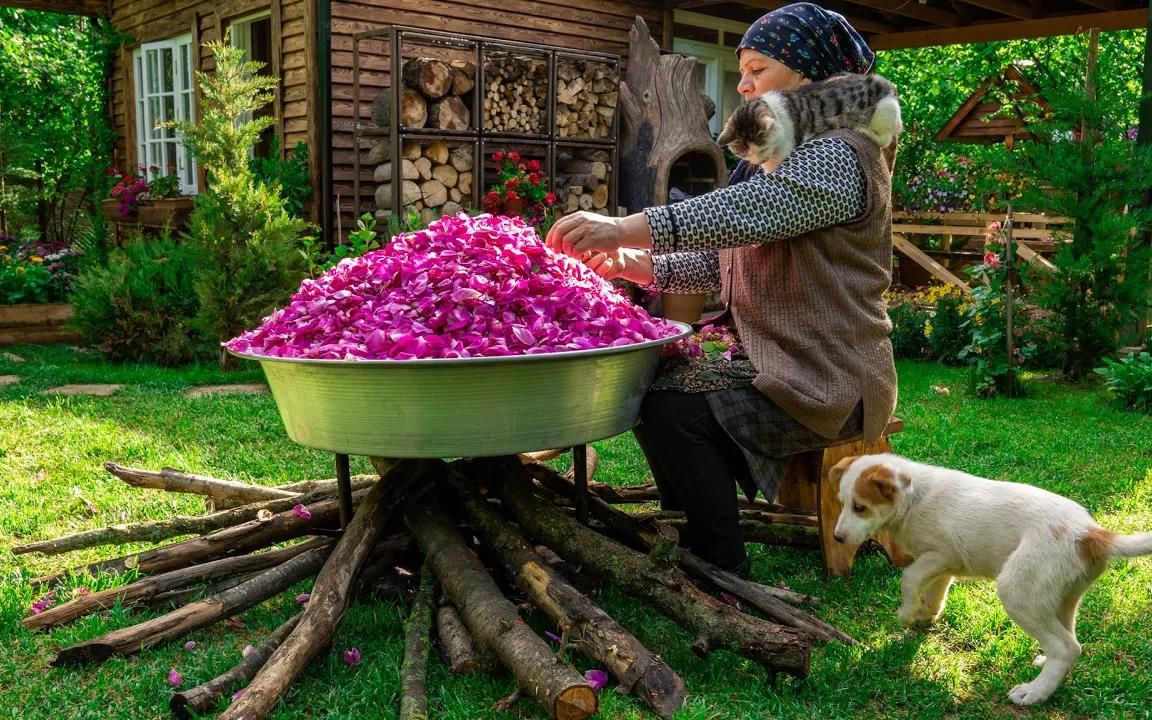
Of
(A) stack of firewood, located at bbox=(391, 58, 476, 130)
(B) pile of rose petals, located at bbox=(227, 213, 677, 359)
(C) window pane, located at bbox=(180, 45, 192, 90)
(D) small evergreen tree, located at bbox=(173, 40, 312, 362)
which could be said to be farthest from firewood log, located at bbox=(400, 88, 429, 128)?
(B) pile of rose petals, located at bbox=(227, 213, 677, 359)

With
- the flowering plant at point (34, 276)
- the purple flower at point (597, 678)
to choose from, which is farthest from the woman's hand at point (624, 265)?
the flowering plant at point (34, 276)

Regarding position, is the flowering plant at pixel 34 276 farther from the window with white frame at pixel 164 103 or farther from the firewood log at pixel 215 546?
the firewood log at pixel 215 546

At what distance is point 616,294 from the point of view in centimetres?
289

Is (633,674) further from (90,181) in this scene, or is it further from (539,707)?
(90,181)

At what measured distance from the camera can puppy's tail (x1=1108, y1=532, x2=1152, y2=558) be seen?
7.54 ft

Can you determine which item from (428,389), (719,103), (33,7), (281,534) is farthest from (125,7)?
(428,389)

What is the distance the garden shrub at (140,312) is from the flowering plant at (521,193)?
272 centimetres

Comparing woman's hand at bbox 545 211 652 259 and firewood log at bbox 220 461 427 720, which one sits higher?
woman's hand at bbox 545 211 652 259

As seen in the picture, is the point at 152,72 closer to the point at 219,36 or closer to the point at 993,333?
the point at 219,36

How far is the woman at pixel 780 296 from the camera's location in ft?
8.72

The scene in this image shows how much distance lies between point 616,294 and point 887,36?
1027cm

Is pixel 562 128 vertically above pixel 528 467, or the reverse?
pixel 562 128

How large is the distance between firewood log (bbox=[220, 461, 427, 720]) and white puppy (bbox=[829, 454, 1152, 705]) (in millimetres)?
1338

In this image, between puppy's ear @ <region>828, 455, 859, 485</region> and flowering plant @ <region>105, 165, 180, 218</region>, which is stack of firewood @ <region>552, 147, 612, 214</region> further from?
puppy's ear @ <region>828, 455, 859, 485</region>
